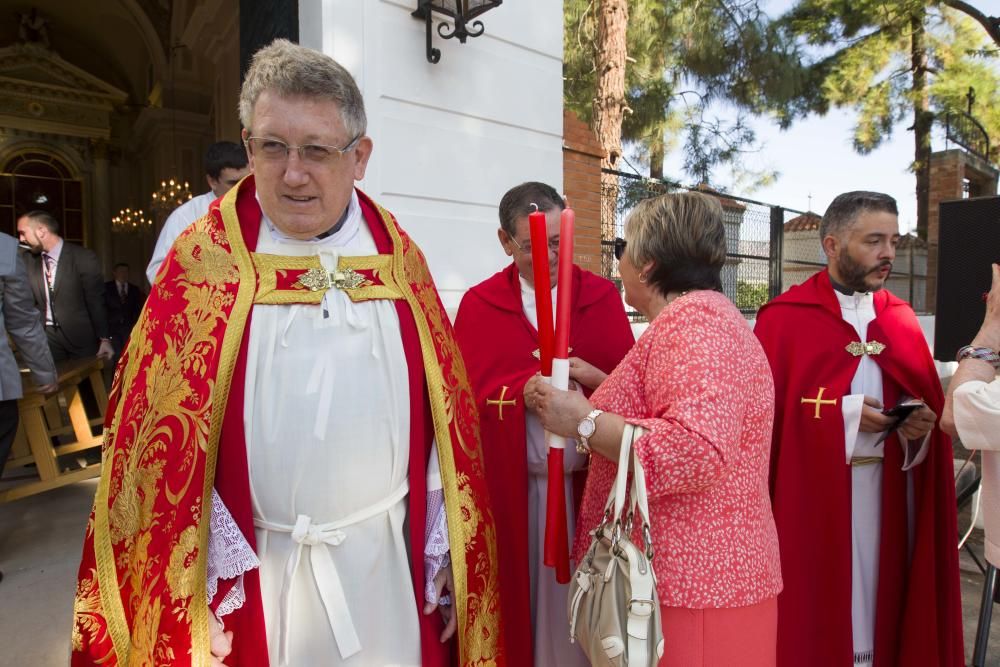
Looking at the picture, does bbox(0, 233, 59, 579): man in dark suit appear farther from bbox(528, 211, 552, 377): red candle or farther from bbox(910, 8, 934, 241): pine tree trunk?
bbox(910, 8, 934, 241): pine tree trunk

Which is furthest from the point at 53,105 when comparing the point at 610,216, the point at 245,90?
the point at 245,90

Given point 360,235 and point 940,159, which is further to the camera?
point 940,159

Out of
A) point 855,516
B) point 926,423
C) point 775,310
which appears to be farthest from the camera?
point 775,310

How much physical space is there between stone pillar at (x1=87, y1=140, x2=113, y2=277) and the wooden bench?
8.50 metres

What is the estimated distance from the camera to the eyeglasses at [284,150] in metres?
1.58

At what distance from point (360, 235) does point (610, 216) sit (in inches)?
213

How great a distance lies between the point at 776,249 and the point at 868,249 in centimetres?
691

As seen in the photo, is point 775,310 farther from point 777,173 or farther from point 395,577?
point 777,173

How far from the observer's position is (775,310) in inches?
122

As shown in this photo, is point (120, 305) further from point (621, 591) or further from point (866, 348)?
point (621, 591)

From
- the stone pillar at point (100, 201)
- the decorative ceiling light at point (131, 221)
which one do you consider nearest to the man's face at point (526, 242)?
the decorative ceiling light at point (131, 221)

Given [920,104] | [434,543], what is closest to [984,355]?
[434,543]

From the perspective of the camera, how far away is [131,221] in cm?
1411

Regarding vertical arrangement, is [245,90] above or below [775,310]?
above
